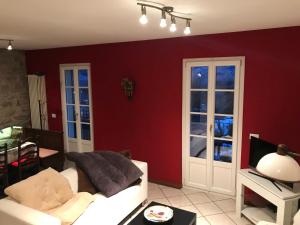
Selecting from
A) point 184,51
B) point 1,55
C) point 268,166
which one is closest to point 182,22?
point 184,51

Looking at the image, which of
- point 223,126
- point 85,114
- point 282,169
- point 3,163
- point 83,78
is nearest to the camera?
point 282,169

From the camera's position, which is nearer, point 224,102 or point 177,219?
point 177,219

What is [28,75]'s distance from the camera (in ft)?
18.9

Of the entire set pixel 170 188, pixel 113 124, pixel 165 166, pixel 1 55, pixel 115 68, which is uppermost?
pixel 1 55

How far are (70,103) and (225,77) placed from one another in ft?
11.1

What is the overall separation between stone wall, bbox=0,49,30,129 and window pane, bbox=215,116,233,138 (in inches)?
175

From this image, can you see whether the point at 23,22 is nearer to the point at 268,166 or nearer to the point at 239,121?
the point at 268,166

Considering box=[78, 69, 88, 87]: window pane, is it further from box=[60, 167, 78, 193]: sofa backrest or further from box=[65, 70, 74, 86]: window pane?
box=[60, 167, 78, 193]: sofa backrest

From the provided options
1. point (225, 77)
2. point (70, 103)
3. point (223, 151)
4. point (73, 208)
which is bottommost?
point (73, 208)

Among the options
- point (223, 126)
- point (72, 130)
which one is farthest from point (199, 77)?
point (72, 130)

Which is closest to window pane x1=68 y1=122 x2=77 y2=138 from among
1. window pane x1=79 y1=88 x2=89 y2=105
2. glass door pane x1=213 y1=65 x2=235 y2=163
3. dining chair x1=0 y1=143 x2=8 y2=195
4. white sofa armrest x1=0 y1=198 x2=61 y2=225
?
window pane x1=79 y1=88 x2=89 y2=105

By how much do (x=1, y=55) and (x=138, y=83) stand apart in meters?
3.12

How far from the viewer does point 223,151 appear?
12.7ft

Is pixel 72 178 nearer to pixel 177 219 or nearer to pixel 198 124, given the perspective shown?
pixel 177 219
